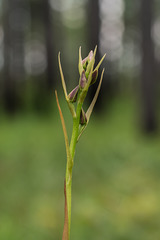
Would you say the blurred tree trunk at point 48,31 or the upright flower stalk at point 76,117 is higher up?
the upright flower stalk at point 76,117

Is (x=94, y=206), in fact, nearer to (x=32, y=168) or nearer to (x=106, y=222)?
(x=106, y=222)

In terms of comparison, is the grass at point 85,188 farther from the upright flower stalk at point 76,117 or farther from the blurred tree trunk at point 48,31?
the blurred tree trunk at point 48,31

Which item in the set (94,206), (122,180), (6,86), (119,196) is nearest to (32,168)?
(122,180)

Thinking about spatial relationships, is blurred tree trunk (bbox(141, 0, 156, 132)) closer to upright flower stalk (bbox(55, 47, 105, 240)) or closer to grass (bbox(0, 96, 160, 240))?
grass (bbox(0, 96, 160, 240))

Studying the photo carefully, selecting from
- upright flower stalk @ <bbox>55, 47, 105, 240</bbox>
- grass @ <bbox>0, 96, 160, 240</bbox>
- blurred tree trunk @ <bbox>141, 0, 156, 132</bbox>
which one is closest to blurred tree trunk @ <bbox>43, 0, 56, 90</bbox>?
blurred tree trunk @ <bbox>141, 0, 156, 132</bbox>

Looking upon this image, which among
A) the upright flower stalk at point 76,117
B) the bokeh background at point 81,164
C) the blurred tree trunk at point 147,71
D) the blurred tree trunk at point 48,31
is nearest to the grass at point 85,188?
the bokeh background at point 81,164

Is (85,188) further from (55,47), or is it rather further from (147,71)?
(55,47)
